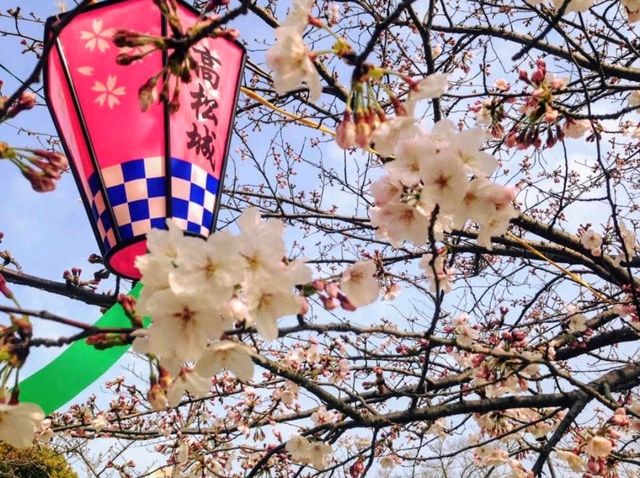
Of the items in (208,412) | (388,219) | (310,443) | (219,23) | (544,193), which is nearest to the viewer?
(219,23)

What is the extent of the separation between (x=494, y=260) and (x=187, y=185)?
412 centimetres

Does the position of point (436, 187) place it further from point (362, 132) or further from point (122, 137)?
point (122, 137)

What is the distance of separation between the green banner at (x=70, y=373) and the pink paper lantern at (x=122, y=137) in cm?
20

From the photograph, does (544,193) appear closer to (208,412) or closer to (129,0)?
(208,412)

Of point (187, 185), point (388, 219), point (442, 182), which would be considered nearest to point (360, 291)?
point (388, 219)

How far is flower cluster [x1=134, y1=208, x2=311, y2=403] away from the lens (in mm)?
857

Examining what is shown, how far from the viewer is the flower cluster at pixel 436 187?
1077mm

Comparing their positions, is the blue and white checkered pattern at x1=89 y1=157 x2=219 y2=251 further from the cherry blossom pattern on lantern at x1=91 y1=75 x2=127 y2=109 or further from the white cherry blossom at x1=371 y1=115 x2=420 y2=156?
the white cherry blossom at x1=371 y1=115 x2=420 y2=156

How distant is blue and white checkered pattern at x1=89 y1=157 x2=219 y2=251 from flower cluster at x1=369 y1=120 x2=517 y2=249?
0.43m

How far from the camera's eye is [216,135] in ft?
4.54

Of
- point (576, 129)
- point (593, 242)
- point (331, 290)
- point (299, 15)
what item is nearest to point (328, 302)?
point (331, 290)

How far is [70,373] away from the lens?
1137mm

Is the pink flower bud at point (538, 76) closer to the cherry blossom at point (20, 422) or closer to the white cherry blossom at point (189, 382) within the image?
the white cherry blossom at point (189, 382)

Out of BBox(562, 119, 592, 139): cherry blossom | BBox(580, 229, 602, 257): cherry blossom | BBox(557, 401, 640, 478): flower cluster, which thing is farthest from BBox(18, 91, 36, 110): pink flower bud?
BBox(580, 229, 602, 257): cherry blossom
